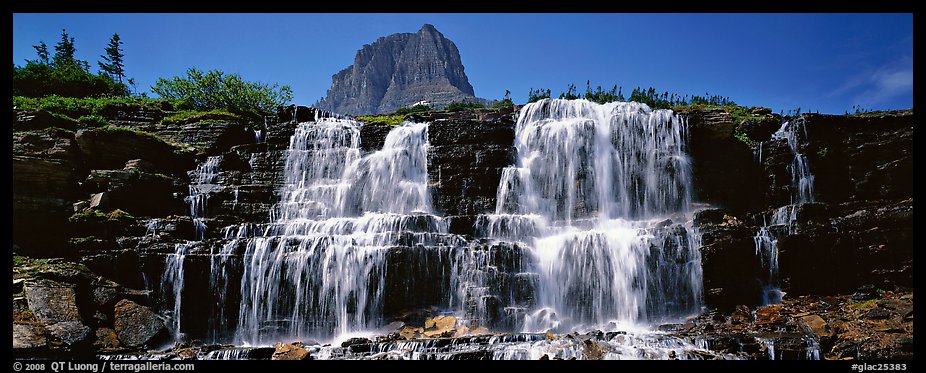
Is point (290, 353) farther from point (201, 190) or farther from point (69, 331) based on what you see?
point (201, 190)

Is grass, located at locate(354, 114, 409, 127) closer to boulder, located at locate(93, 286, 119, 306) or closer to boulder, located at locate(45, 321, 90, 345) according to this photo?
boulder, located at locate(93, 286, 119, 306)

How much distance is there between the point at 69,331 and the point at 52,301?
1685 mm

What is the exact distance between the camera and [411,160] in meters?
27.0

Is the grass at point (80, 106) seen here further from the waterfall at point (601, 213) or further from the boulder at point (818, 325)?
the boulder at point (818, 325)

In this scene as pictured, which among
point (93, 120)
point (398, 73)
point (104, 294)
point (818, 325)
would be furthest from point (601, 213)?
point (398, 73)

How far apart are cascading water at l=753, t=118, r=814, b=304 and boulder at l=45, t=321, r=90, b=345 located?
23.1 m

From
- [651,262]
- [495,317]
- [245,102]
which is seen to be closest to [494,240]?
[495,317]

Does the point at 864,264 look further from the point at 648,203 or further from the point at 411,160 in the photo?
the point at 411,160

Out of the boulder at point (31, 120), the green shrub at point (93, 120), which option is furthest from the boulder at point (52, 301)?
the green shrub at point (93, 120)

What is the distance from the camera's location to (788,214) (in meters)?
20.3

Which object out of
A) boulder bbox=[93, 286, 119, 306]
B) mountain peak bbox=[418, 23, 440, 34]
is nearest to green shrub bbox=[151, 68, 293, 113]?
boulder bbox=[93, 286, 119, 306]

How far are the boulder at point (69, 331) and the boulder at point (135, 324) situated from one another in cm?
135

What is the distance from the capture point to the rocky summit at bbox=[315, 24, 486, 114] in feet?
497

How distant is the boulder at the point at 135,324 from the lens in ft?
59.1
